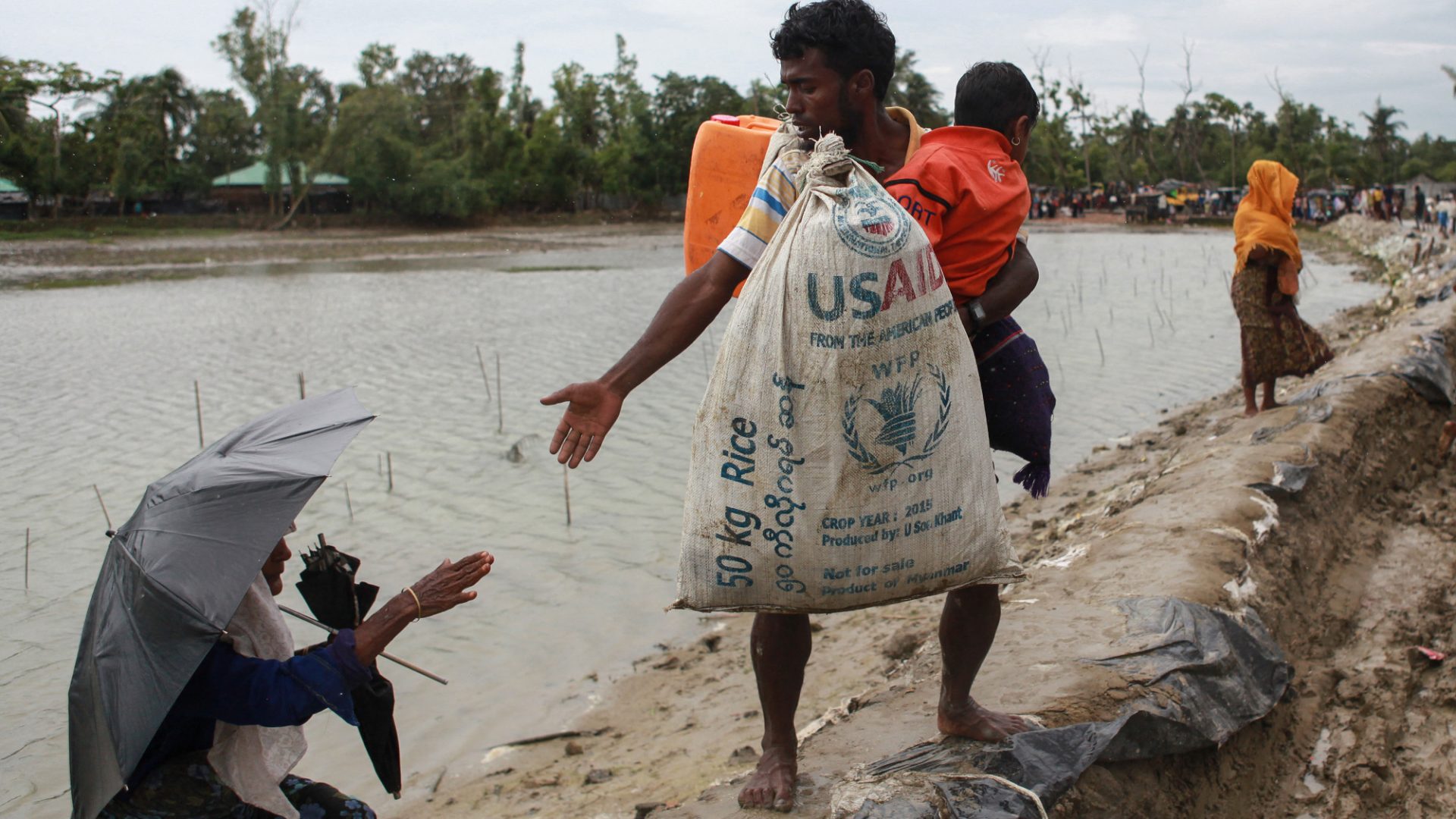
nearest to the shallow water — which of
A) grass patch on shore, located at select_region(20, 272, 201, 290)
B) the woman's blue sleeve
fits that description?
grass patch on shore, located at select_region(20, 272, 201, 290)

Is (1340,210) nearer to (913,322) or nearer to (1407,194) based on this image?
(1407,194)

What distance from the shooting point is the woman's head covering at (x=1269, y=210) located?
20.1 ft

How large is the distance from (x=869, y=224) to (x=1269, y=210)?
5.32 m

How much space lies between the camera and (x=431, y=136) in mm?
54781

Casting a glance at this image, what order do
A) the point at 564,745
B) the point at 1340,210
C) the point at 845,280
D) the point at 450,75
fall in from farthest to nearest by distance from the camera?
the point at 450,75, the point at 1340,210, the point at 564,745, the point at 845,280

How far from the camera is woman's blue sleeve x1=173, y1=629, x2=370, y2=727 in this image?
2.02 m

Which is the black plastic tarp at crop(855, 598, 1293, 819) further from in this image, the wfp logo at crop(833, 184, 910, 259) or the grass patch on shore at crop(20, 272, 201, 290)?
the grass patch on shore at crop(20, 272, 201, 290)

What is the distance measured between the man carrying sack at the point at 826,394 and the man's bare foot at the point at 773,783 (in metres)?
0.46

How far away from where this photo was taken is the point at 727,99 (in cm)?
4338

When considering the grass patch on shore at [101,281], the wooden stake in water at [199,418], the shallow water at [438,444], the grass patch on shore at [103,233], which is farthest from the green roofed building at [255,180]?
Result: the wooden stake in water at [199,418]

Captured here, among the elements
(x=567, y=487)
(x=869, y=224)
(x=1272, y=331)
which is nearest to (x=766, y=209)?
(x=869, y=224)

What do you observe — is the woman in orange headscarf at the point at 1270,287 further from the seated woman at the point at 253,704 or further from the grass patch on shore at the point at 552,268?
the grass patch on shore at the point at 552,268

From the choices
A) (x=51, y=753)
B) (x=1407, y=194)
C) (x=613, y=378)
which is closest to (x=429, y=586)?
(x=613, y=378)

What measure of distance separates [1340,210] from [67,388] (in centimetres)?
4135
